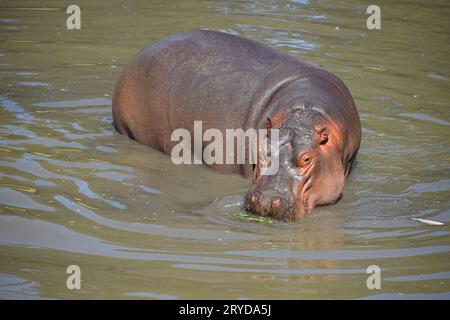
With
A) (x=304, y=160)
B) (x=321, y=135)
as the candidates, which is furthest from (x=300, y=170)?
(x=321, y=135)

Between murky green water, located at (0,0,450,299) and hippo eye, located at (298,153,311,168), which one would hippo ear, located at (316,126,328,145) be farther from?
murky green water, located at (0,0,450,299)

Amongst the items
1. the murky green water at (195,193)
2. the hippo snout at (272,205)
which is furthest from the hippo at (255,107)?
the murky green water at (195,193)

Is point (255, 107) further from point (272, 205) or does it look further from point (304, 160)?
point (272, 205)

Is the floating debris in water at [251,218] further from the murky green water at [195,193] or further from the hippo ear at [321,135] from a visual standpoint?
the hippo ear at [321,135]

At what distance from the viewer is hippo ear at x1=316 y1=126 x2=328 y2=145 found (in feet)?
21.7

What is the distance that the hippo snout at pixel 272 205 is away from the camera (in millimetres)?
6375

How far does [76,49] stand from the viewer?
1134 cm

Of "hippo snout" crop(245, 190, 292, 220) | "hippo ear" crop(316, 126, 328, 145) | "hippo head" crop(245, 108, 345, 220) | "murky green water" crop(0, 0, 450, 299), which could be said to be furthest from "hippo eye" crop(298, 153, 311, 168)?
"murky green water" crop(0, 0, 450, 299)

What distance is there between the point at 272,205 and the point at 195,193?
1.02 m

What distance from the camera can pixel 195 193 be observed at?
7.19m

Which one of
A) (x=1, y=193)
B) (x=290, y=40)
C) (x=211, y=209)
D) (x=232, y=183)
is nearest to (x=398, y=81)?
(x=290, y=40)

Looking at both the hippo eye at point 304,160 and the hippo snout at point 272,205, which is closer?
the hippo snout at point 272,205

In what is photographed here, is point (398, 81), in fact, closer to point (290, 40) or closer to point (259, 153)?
point (290, 40)
